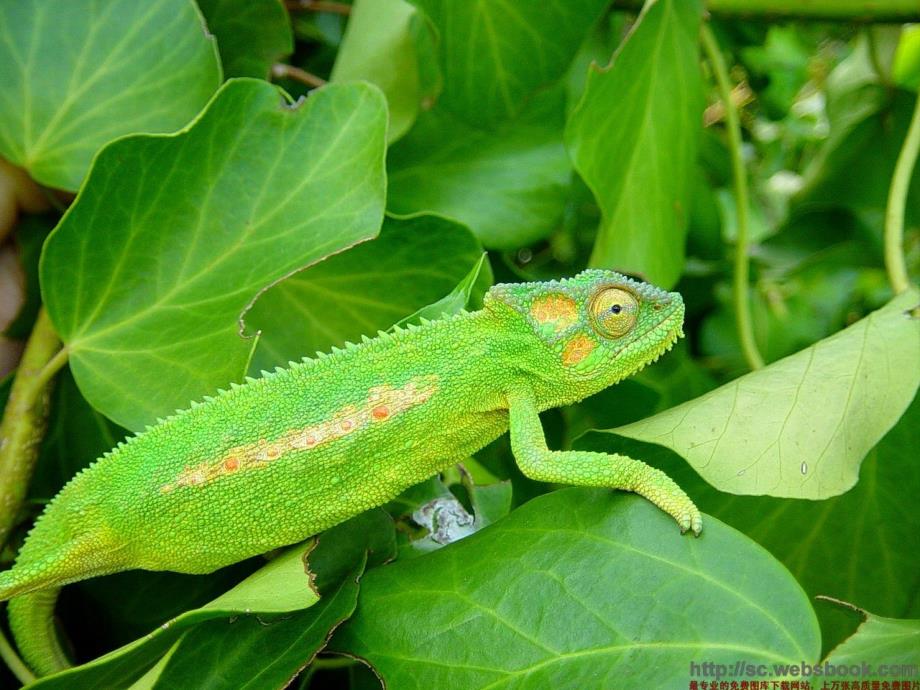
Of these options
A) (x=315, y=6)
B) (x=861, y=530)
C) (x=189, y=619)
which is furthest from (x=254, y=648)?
(x=315, y=6)

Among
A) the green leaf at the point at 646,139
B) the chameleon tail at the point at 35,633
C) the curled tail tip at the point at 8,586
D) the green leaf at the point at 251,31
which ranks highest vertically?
the green leaf at the point at 251,31

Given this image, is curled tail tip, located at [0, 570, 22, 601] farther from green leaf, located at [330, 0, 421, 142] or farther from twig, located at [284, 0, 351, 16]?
twig, located at [284, 0, 351, 16]

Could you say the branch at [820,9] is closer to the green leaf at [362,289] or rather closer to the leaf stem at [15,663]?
the green leaf at [362,289]

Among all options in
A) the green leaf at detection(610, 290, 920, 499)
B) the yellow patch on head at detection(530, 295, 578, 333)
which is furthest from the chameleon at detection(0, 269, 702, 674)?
the green leaf at detection(610, 290, 920, 499)

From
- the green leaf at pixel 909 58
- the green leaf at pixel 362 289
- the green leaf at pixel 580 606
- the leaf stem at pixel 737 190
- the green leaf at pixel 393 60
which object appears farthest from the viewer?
the green leaf at pixel 909 58

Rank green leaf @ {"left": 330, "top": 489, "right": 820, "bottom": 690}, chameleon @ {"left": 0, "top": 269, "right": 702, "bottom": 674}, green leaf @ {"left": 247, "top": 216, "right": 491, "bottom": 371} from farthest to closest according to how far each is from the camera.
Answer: green leaf @ {"left": 247, "top": 216, "right": 491, "bottom": 371} → chameleon @ {"left": 0, "top": 269, "right": 702, "bottom": 674} → green leaf @ {"left": 330, "top": 489, "right": 820, "bottom": 690}

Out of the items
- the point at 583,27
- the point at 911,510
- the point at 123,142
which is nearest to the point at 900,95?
the point at 583,27

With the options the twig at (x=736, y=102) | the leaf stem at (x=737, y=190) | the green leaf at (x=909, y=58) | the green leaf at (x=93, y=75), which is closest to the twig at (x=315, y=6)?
the green leaf at (x=93, y=75)

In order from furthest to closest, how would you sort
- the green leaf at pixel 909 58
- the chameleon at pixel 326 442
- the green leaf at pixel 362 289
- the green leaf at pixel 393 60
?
the green leaf at pixel 909 58
the green leaf at pixel 393 60
the green leaf at pixel 362 289
the chameleon at pixel 326 442
